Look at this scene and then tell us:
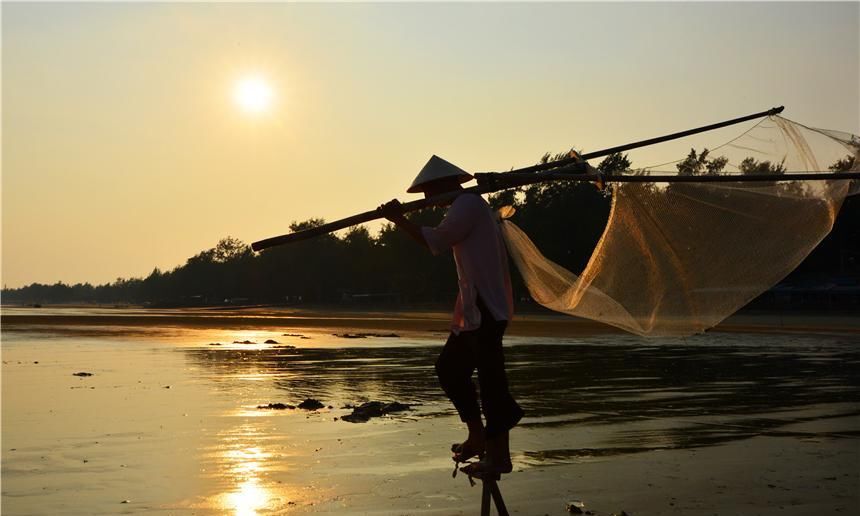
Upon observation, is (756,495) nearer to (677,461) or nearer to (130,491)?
(677,461)

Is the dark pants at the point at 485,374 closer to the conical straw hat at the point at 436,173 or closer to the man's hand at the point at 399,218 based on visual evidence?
the man's hand at the point at 399,218

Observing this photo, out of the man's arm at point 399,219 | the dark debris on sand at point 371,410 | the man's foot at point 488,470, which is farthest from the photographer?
the dark debris on sand at point 371,410

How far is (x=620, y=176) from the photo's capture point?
8023 mm

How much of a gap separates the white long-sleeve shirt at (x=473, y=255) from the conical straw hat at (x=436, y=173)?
0.33 metres

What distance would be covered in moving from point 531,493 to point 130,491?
3.31 metres

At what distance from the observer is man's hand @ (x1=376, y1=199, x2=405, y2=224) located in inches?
279

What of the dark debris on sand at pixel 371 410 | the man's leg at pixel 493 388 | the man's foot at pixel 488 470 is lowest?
the dark debris on sand at pixel 371 410

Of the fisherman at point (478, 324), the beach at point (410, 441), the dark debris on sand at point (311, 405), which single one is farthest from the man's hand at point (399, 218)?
the dark debris on sand at point (311, 405)

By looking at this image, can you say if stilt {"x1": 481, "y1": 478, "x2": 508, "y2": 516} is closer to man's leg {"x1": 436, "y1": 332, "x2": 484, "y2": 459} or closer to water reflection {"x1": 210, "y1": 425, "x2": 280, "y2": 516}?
man's leg {"x1": 436, "y1": 332, "x2": 484, "y2": 459}

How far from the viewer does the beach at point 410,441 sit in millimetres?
8078

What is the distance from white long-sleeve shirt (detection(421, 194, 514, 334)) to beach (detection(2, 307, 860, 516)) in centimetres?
163

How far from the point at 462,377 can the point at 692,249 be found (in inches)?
111

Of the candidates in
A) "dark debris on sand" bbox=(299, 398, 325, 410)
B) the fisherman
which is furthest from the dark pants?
"dark debris on sand" bbox=(299, 398, 325, 410)

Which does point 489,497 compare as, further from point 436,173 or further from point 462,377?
point 436,173
